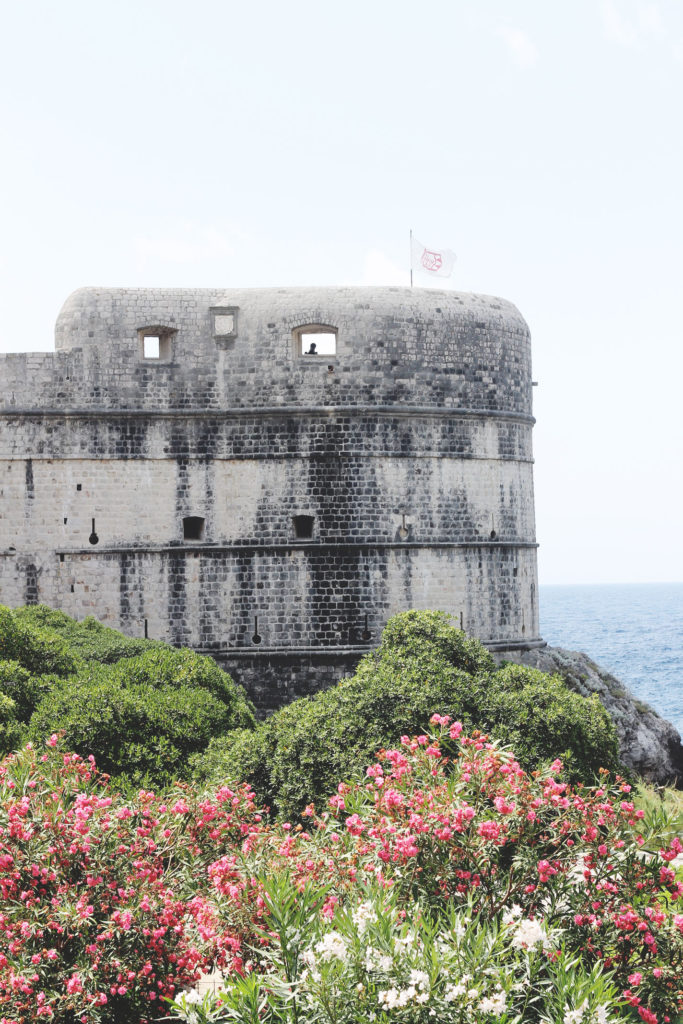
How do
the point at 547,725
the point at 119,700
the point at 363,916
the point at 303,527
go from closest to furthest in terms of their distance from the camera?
the point at 363,916, the point at 547,725, the point at 119,700, the point at 303,527

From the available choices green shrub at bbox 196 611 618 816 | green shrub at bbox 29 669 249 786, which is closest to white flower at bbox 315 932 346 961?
green shrub at bbox 196 611 618 816

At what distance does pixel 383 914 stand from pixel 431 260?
18.0 meters

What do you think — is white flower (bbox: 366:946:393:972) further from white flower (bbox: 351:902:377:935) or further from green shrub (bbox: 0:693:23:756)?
green shrub (bbox: 0:693:23:756)

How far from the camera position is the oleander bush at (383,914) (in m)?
6.88


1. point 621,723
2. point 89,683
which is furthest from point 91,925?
point 621,723

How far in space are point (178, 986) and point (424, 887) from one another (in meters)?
1.76

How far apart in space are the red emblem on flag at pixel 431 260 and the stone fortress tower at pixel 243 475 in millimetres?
1680

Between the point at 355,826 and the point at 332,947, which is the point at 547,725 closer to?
the point at 355,826

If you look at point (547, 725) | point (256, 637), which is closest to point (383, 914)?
point (547, 725)

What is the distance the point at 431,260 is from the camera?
23562 mm

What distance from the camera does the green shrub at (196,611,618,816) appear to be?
13234 millimetres

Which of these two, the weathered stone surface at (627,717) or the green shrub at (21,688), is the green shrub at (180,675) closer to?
the green shrub at (21,688)

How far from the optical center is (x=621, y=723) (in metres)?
23.8

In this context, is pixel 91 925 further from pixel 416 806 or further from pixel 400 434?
pixel 400 434
